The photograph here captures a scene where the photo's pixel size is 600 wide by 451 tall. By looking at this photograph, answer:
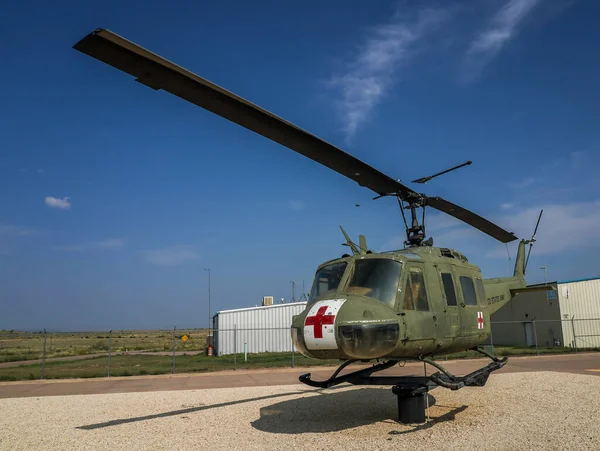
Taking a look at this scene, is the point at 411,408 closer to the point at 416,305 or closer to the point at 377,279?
the point at 416,305

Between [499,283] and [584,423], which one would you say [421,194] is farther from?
[584,423]

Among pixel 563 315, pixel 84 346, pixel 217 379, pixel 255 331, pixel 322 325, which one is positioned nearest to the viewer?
pixel 322 325

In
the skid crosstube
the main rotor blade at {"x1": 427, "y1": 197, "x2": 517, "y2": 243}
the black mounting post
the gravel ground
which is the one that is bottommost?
the gravel ground

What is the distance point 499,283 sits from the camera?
11.8 m

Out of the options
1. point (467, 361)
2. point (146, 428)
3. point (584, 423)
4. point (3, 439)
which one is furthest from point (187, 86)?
point (467, 361)

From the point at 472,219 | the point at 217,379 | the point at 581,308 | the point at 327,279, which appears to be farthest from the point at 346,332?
the point at 581,308

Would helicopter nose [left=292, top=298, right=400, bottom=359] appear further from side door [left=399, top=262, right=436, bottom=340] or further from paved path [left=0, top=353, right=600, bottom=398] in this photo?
paved path [left=0, top=353, right=600, bottom=398]

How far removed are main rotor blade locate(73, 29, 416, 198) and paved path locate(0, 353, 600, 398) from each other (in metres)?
10.6

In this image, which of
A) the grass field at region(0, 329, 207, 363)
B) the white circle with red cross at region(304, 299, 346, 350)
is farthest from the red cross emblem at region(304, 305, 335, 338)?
the grass field at region(0, 329, 207, 363)

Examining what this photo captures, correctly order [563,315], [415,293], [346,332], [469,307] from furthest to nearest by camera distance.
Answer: [563,315] → [469,307] → [415,293] → [346,332]

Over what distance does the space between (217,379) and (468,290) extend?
11.8 metres

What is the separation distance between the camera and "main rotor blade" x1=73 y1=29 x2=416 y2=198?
4995 millimetres

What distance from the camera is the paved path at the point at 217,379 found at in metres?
16.1

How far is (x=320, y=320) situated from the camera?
7129 mm
